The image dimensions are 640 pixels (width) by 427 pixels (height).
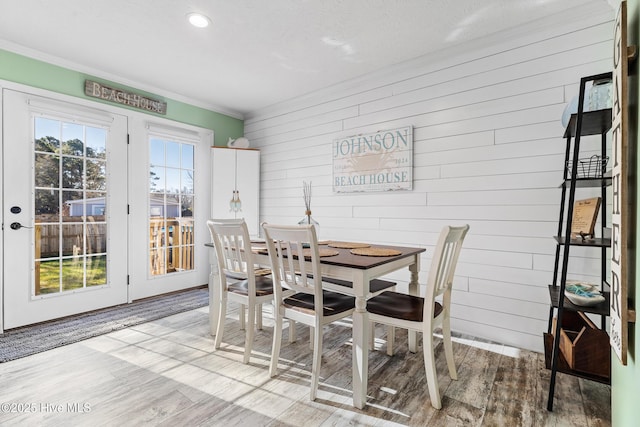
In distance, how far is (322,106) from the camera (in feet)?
12.7

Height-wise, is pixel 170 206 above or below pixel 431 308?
above

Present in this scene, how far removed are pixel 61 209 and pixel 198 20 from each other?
2.29 meters

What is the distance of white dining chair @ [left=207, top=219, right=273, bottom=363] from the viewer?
2.24m

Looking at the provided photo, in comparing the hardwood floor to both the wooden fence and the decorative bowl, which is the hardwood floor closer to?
the decorative bowl

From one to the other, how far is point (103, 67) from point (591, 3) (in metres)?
4.25

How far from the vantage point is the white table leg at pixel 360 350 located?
Result: 175cm

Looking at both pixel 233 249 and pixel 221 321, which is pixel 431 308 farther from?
pixel 221 321

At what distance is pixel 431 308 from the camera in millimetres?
1752

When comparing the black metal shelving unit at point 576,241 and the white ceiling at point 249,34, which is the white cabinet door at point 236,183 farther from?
the black metal shelving unit at point 576,241

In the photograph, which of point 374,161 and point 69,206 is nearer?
point 69,206

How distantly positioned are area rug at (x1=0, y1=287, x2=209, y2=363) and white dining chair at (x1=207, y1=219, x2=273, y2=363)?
119 cm


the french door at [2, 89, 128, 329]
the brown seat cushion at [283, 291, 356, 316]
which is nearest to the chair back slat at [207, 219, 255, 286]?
the brown seat cushion at [283, 291, 356, 316]

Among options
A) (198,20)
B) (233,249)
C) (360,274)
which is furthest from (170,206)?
(360,274)

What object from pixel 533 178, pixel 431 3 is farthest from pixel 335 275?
pixel 431 3
